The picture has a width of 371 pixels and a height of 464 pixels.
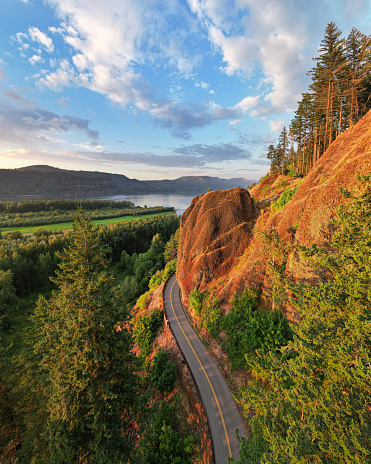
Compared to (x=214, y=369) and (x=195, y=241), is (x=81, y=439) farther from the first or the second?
(x=195, y=241)

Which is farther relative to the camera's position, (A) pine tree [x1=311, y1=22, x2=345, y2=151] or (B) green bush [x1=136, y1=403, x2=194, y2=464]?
(A) pine tree [x1=311, y1=22, x2=345, y2=151]

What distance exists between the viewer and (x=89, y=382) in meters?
9.14

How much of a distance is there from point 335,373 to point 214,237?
19841mm

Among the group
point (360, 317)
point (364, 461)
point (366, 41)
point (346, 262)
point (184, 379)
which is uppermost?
point (366, 41)

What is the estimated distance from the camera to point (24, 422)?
1027 cm

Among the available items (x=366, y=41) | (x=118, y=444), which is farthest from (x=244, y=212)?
(x=366, y=41)

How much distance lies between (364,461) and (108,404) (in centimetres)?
991

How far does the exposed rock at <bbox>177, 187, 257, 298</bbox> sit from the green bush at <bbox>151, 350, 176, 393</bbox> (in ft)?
29.3

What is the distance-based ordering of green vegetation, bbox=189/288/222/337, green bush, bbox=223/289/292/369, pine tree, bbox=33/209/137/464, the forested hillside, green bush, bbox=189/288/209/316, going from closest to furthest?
the forested hillside → pine tree, bbox=33/209/137/464 → green bush, bbox=223/289/292/369 → green vegetation, bbox=189/288/222/337 → green bush, bbox=189/288/209/316

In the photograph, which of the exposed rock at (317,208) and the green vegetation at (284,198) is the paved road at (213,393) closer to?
the exposed rock at (317,208)

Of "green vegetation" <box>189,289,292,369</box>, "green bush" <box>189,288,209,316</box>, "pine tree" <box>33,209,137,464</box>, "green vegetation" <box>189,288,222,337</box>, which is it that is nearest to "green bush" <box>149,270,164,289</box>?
"green vegetation" <box>189,288,222,337</box>

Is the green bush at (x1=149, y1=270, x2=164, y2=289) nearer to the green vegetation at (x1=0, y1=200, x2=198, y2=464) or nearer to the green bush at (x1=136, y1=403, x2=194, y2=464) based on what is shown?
the green vegetation at (x1=0, y1=200, x2=198, y2=464)

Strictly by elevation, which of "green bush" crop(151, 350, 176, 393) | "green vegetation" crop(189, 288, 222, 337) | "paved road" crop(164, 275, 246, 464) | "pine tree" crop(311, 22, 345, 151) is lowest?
"green bush" crop(151, 350, 176, 393)

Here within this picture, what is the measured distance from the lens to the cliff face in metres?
13.3
